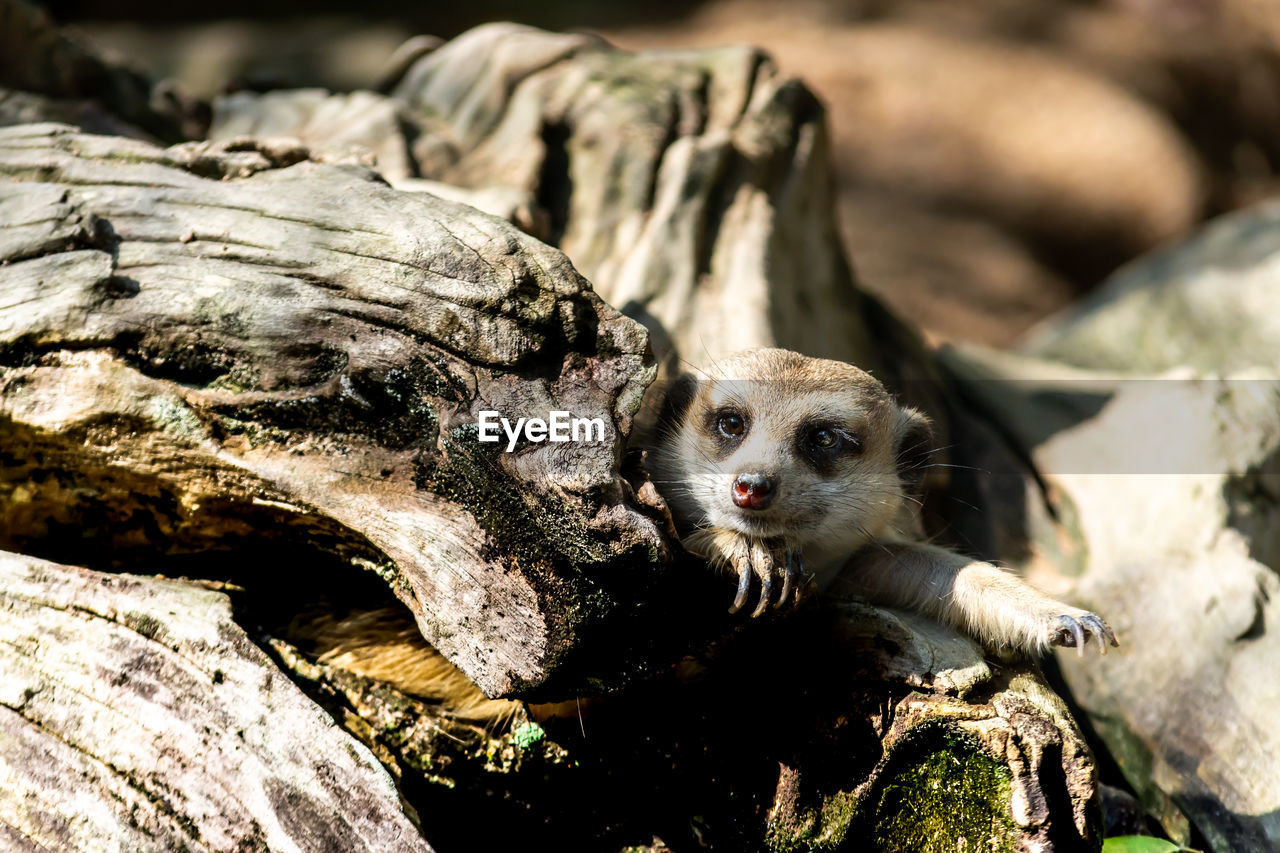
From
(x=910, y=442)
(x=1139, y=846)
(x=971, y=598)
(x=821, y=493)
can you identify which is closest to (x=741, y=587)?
(x=821, y=493)

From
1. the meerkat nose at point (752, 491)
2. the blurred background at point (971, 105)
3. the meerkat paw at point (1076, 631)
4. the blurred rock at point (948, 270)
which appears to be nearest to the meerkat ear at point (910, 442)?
the meerkat paw at point (1076, 631)

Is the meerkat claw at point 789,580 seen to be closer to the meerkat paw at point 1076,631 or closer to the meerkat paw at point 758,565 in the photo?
the meerkat paw at point 758,565

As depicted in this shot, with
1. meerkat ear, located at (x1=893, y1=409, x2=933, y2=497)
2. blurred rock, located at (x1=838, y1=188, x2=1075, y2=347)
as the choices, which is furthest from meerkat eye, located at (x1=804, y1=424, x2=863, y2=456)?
blurred rock, located at (x1=838, y1=188, x2=1075, y2=347)

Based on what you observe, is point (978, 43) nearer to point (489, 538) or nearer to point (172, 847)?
point (489, 538)

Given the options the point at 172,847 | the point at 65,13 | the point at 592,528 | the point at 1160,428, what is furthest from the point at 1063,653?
the point at 65,13

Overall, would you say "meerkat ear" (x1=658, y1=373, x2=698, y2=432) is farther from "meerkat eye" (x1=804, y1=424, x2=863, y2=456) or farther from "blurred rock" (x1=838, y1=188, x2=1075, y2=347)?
"blurred rock" (x1=838, y1=188, x2=1075, y2=347)
